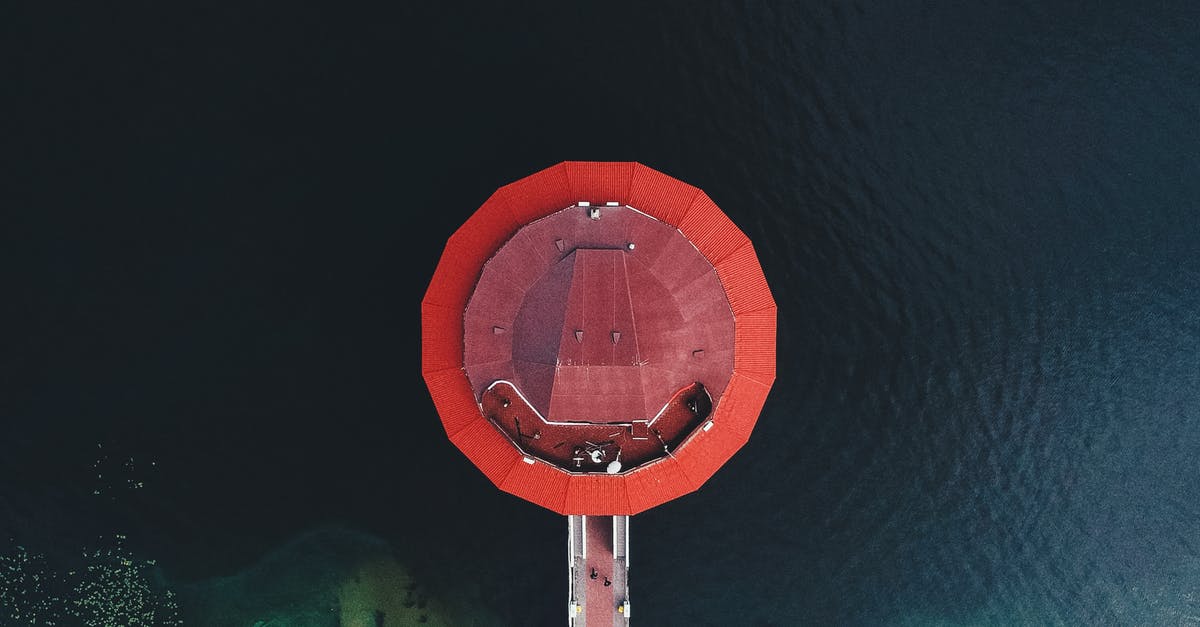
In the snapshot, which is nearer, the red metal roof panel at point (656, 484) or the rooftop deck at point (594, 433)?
the rooftop deck at point (594, 433)

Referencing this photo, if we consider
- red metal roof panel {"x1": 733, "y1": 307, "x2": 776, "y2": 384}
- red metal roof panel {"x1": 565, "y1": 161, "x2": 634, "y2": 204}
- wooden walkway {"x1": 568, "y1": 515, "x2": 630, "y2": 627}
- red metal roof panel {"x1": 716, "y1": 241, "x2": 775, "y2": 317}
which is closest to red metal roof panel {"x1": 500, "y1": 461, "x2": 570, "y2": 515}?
wooden walkway {"x1": 568, "y1": 515, "x2": 630, "y2": 627}

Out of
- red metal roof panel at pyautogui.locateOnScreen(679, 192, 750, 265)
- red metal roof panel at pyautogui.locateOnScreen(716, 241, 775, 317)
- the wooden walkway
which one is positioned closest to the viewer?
red metal roof panel at pyautogui.locateOnScreen(716, 241, 775, 317)

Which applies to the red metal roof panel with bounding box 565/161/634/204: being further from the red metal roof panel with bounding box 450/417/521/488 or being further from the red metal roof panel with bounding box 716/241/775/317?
the red metal roof panel with bounding box 450/417/521/488

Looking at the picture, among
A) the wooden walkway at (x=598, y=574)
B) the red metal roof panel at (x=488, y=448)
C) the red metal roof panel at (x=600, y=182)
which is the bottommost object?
the wooden walkway at (x=598, y=574)

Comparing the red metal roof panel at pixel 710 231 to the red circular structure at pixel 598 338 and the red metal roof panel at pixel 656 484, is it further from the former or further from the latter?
the red metal roof panel at pixel 656 484

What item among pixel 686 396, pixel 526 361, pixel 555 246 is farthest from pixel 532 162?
pixel 686 396

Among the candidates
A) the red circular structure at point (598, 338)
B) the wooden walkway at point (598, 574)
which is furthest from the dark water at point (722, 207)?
the red circular structure at point (598, 338)

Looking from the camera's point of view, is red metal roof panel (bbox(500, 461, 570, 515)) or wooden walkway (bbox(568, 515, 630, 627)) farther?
wooden walkway (bbox(568, 515, 630, 627))

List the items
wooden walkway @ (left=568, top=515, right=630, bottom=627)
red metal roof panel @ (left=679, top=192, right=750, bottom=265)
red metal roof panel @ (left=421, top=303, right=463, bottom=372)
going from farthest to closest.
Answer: wooden walkway @ (left=568, top=515, right=630, bottom=627) → red metal roof panel @ (left=421, top=303, right=463, bottom=372) → red metal roof panel @ (left=679, top=192, right=750, bottom=265)
